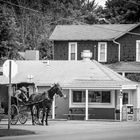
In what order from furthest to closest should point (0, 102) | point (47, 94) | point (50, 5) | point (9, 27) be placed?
point (0, 102) < point (47, 94) < point (9, 27) < point (50, 5)

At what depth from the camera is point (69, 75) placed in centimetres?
4716

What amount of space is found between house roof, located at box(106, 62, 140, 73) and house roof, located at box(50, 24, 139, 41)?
2624 mm

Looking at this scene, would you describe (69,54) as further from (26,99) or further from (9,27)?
(9,27)

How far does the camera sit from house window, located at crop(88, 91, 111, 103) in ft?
150

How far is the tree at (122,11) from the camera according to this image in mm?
74312

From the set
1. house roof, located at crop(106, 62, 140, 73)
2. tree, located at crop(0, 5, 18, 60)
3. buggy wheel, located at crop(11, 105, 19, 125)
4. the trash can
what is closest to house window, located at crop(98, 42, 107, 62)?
house roof, located at crop(106, 62, 140, 73)

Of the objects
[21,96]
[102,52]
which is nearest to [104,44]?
[102,52]

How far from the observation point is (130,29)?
192ft

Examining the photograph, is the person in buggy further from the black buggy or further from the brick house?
the brick house

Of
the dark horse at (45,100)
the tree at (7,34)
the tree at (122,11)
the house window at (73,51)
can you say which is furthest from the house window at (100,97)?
the tree at (122,11)

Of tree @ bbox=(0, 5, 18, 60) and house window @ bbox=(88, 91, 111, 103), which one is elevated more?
tree @ bbox=(0, 5, 18, 60)

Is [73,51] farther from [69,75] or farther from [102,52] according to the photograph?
[69,75]

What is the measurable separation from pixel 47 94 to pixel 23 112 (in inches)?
75.4

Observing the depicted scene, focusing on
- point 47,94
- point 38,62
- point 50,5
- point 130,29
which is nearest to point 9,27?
point 50,5
